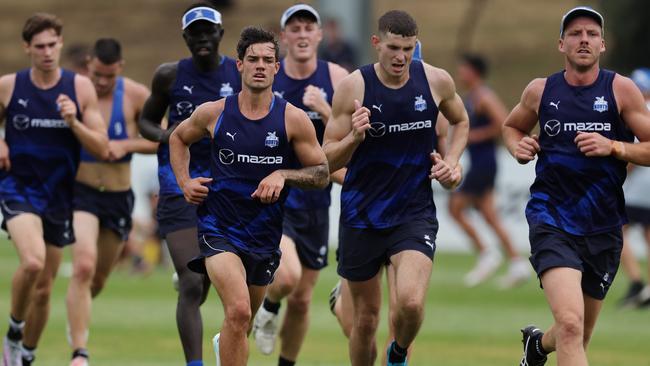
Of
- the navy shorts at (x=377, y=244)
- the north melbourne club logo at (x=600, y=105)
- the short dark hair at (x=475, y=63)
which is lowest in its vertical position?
the navy shorts at (x=377, y=244)

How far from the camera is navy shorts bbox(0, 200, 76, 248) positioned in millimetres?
12305

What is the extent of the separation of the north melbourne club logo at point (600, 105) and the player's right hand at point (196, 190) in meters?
2.82

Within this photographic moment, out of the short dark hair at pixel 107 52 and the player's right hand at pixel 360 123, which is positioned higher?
the short dark hair at pixel 107 52

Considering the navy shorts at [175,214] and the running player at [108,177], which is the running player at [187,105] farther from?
the running player at [108,177]

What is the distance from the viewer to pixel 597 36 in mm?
10023

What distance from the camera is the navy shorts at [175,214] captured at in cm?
1153

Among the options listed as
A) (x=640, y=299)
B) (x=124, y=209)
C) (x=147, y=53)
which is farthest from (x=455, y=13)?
(x=124, y=209)

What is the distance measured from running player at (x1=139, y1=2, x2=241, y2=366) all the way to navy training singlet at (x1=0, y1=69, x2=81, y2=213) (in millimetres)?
1049

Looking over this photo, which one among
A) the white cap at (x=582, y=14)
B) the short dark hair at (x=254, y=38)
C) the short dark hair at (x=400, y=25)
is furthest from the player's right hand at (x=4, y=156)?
the white cap at (x=582, y=14)

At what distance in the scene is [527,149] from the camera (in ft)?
32.9

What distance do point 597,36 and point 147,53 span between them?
113 feet

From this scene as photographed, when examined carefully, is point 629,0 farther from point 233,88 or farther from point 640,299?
point 233,88

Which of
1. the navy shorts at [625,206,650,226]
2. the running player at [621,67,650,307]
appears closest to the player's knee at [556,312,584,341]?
the running player at [621,67,650,307]

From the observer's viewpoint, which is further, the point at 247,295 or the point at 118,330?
→ the point at 118,330
